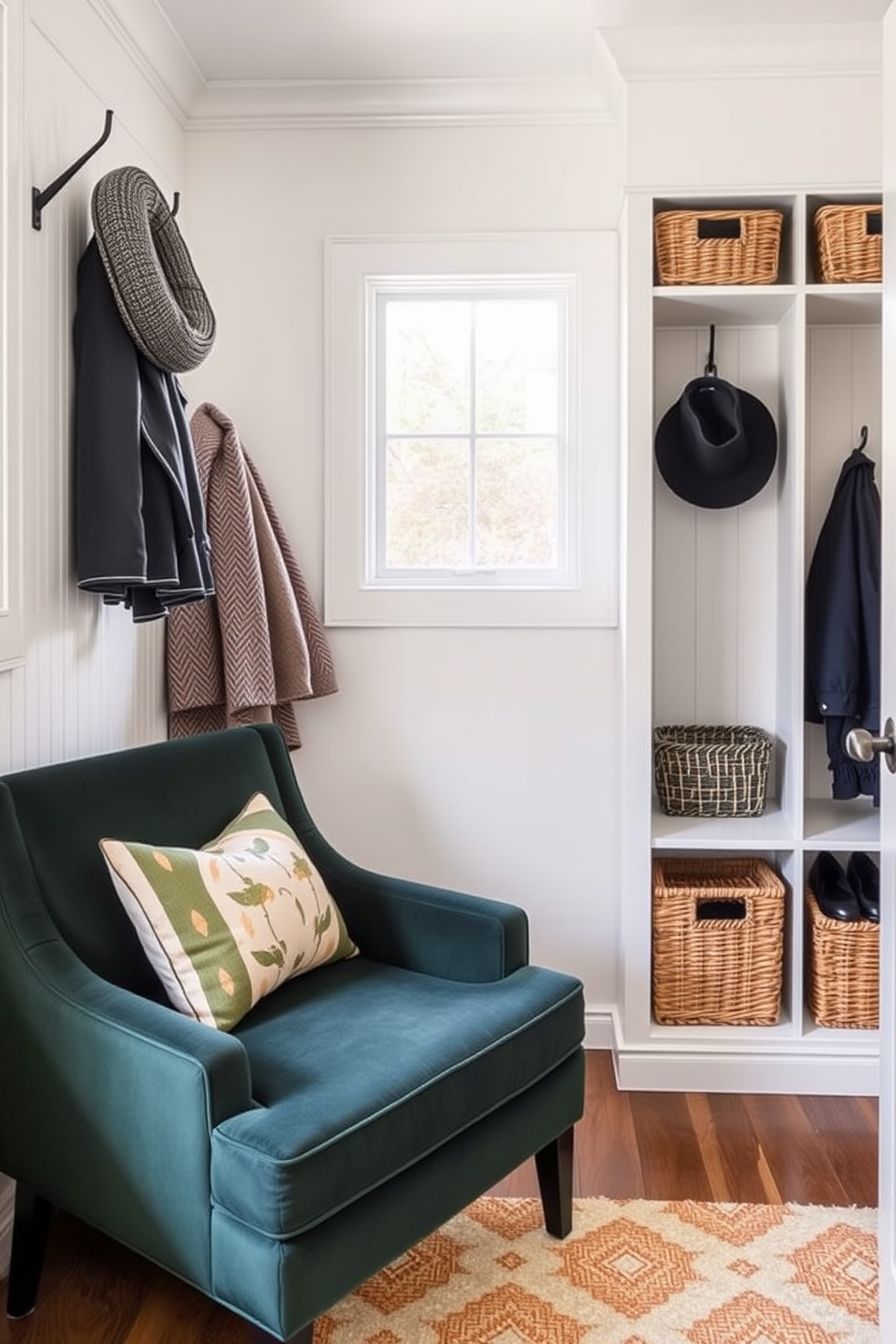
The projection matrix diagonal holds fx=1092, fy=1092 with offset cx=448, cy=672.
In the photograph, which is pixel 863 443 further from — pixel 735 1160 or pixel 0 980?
pixel 0 980

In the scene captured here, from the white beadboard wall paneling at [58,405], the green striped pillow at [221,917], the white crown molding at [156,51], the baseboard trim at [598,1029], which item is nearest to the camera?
the green striped pillow at [221,917]

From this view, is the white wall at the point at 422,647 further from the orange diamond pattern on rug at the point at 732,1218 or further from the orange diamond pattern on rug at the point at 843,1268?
the orange diamond pattern on rug at the point at 843,1268

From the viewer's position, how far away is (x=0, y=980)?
171 centimetres

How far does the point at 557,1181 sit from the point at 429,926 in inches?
20.3

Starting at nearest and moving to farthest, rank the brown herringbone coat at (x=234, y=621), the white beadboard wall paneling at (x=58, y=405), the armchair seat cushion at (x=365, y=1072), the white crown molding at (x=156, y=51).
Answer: the armchair seat cushion at (x=365, y=1072), the white beadboard wall paneling at (x=58, y=405), the white crown molding at (x=156, y=51), the brown herringbone coat at (x=234, y=621)

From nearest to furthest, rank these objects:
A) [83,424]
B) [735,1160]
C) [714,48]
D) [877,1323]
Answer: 1. [877,1323]
2. [83,424]
3. [735,1160]
4. [714,48]

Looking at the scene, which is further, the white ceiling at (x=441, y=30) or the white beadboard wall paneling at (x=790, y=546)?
the white beadboard wall paneling at (x=790, y=546)

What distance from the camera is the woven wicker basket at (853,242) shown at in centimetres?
251

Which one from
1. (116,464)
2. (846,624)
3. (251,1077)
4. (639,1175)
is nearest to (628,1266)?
(639,1175)

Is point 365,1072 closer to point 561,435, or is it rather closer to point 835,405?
point 561,435

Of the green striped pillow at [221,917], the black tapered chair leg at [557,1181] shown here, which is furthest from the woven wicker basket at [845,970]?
the green striped pillow at [221,917]

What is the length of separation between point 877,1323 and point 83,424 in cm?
210

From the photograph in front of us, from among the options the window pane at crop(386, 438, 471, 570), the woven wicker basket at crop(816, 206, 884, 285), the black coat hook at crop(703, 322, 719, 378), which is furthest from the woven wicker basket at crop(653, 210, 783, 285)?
the window pane at crop(386, 438, 471, 570)

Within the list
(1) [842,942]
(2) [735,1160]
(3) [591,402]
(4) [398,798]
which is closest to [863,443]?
(3) [591,402]
